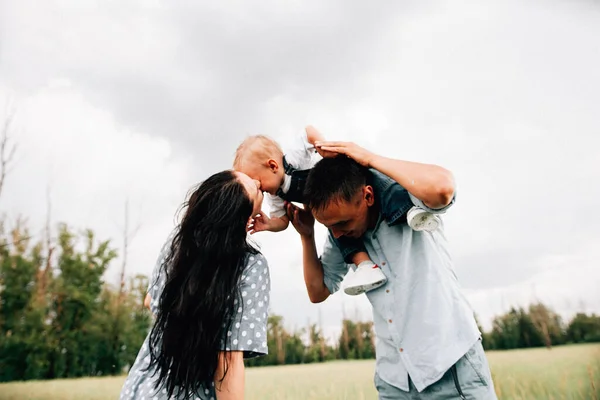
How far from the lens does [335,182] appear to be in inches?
71.1

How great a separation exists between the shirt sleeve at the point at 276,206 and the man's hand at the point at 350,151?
1.99ft

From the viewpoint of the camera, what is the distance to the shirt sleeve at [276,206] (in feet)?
8.11

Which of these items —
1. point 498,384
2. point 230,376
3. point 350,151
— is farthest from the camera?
point 498,384

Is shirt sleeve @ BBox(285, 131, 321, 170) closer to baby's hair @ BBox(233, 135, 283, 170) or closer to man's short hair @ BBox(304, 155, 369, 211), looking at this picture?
baby's hair @ BBox(233, 135, 283, 170)

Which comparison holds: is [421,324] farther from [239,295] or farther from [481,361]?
[239,295]

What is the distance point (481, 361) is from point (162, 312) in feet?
3.70

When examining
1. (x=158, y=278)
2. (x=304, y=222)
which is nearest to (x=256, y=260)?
(x=158, y=278)

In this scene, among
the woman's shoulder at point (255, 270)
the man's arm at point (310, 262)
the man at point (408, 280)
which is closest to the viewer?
the woman's shoulder at point (255, 270)

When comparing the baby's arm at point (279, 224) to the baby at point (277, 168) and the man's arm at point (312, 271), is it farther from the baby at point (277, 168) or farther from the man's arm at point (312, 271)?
the man's arm at point (312, 271)

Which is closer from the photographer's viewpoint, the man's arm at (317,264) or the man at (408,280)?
the man at (408,280)

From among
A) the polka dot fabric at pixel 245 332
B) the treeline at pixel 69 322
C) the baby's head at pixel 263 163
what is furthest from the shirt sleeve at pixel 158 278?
the treeline at pixel 69 322

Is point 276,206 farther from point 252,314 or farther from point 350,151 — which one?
point 252,314

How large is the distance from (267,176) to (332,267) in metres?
0.65

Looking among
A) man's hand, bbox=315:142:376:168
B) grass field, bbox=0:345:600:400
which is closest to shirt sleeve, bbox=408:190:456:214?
man's hand, bbox=315:142:376:168
